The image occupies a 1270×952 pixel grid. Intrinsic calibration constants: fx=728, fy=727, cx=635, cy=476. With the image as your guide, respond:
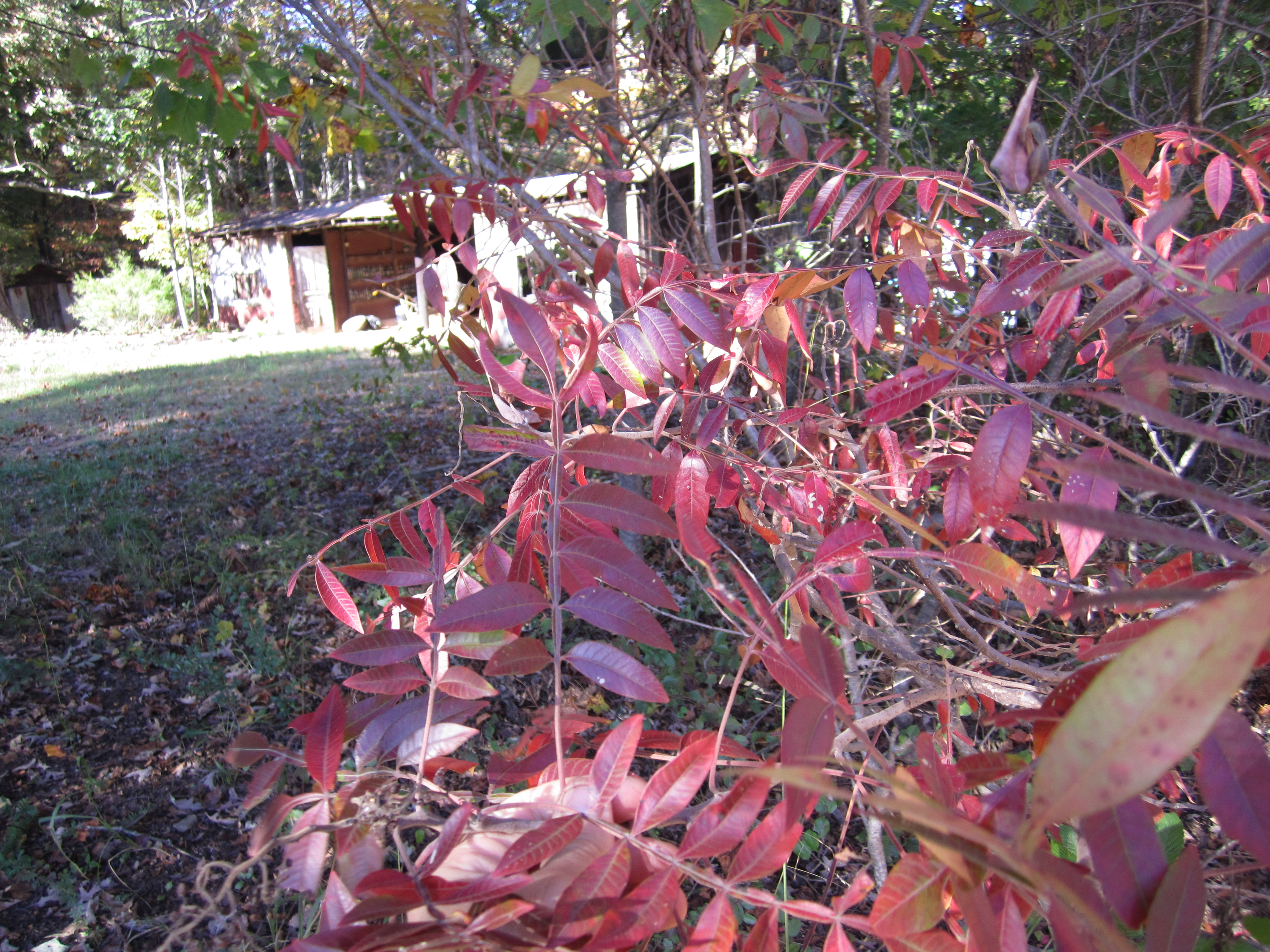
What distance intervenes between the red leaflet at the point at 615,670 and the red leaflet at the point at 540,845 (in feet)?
0.52

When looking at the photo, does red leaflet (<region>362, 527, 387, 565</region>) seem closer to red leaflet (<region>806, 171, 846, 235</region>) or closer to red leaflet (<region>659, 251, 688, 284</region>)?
red leaflet (<region>659, 251, 688, 284</region>)

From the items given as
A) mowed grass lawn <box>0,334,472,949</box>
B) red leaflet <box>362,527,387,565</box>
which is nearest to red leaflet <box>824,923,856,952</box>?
red leaflet <box>362,527,387,565</box>

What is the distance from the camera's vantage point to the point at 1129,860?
45cm

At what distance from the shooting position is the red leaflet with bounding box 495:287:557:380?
82 centimetres

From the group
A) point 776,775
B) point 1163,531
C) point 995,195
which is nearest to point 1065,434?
point 1163,531

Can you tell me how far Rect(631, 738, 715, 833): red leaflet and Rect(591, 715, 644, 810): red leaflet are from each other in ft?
0.09

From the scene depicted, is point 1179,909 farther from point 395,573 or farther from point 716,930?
point 395,573

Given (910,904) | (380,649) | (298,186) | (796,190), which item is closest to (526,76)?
(796,190)

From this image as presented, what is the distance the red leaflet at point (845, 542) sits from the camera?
86 cm

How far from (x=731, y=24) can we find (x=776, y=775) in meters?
2.36

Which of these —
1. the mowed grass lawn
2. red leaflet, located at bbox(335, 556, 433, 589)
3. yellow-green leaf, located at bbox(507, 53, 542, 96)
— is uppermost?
yellow-green leaf, located at bbox(507, 53, 542, 96)

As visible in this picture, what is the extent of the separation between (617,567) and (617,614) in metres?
0.05

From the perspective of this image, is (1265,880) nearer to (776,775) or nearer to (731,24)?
(776,775)

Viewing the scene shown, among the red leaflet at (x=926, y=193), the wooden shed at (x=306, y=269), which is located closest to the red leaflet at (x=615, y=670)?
the red leaflet at (x=926, y=193)
